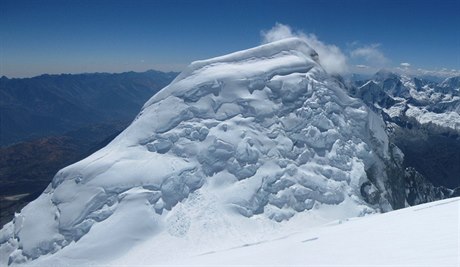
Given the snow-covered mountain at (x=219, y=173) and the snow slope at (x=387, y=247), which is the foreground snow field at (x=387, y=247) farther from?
the snow-covered mountain at (x=219, y=173)

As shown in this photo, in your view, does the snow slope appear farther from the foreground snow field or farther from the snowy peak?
the snowy peak

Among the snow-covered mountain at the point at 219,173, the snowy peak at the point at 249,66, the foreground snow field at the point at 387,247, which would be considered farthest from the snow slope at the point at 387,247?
the snowy peak at the point at 249,66

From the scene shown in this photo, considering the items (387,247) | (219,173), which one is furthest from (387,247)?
(219,173)

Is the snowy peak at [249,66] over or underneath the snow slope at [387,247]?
over

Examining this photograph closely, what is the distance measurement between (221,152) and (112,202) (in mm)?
18568

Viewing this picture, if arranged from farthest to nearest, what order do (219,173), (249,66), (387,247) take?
(249,66) → (219,173) → (387,247)

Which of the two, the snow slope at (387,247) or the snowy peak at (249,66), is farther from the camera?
the snowy peak at (249,66)

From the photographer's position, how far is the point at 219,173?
64.5 meters

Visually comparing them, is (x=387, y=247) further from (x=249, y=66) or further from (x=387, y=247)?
(x=249, y=66)

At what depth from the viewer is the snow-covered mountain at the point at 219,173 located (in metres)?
54.9

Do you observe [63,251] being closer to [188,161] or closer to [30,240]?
[30,240]

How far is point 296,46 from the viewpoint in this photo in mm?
89562

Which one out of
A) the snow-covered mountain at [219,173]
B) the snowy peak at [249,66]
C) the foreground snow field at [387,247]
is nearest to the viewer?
the foreground snow field at [387,247]

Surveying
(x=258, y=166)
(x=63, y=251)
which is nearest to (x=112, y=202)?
(x=63, y=251)
